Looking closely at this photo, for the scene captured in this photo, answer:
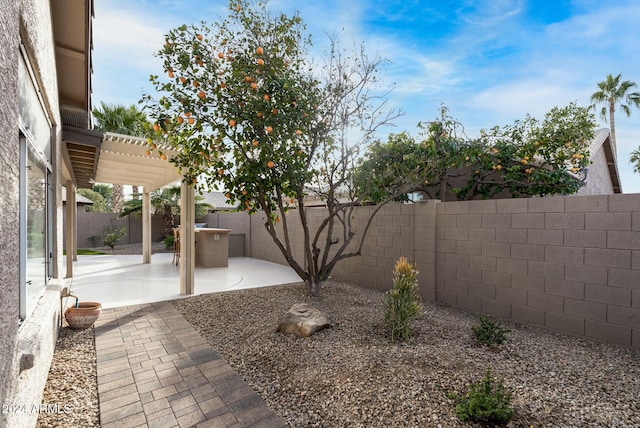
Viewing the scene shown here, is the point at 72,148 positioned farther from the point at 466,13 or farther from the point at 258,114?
the point at 466,13

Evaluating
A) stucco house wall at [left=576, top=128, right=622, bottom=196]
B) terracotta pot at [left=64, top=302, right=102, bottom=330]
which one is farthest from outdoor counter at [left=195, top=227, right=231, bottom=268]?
stucco house wall at [left=576, top=128, right=622, bottom=196]

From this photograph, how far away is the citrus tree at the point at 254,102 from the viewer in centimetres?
498

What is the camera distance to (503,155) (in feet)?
22.2

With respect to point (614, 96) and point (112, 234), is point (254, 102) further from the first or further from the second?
point (614, 96)

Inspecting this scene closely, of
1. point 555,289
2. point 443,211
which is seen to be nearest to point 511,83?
point 443,211

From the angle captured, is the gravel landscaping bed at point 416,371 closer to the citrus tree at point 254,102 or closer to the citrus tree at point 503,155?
the citrus tree at point 254,102

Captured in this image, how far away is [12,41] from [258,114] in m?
3.50

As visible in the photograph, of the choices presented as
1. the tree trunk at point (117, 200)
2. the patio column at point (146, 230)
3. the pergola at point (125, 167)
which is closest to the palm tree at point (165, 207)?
the patio column at point (146, 230)

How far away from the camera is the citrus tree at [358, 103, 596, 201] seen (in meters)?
6.50

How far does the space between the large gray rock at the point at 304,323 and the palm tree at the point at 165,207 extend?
1342 cm

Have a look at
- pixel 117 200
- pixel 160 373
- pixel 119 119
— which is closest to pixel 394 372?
pixel 160 373

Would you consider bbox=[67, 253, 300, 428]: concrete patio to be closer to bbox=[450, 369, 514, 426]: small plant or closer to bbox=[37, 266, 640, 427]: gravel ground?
bbox=[37, 266, 640, 427]: gravel ground

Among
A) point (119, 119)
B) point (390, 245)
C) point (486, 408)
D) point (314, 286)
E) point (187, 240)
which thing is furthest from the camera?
point (119, 119)

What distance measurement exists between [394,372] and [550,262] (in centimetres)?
296
